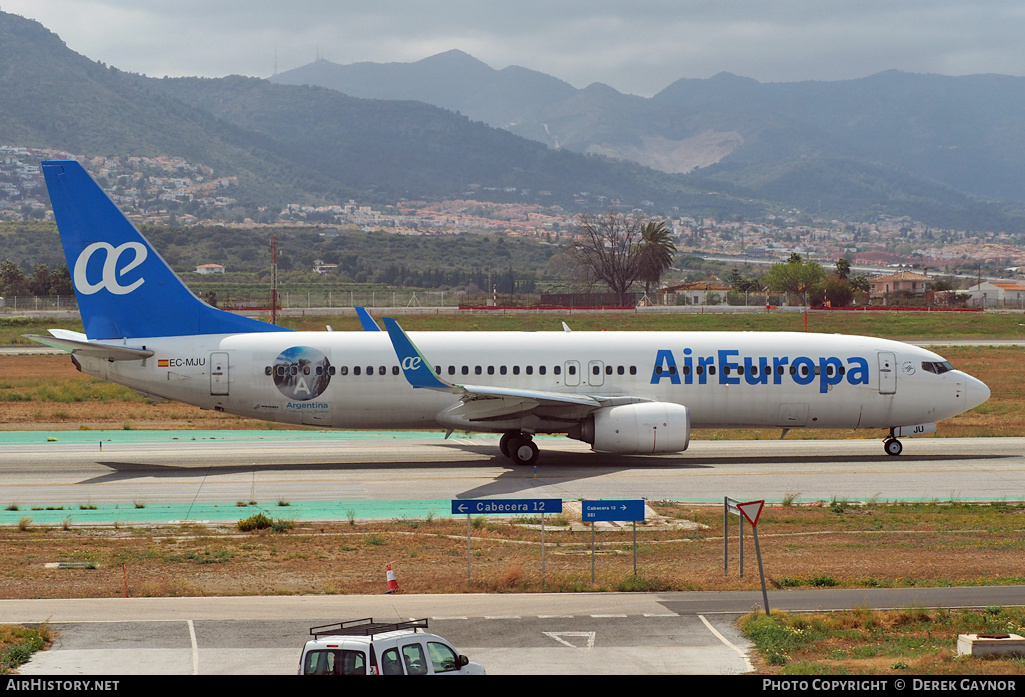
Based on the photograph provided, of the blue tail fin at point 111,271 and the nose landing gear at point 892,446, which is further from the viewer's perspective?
the nose landing gear at point 892,446

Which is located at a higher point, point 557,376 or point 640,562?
point 557,376

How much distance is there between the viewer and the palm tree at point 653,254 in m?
153

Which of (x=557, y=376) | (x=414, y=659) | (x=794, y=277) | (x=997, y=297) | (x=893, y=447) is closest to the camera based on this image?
(x=414, y=659)

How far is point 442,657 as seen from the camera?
45.1 ft

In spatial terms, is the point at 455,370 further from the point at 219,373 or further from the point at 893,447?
the point at 893,447

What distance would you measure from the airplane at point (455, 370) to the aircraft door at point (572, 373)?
1.9 inches

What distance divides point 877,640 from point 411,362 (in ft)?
65.1

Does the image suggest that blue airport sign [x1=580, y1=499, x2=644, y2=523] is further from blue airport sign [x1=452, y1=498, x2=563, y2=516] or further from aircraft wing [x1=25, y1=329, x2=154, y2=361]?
aircraft wing [x1=25, y1=329, x2=154, y2=361]

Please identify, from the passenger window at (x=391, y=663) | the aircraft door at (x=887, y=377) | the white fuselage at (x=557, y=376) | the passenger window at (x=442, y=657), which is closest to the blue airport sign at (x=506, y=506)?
the passenger window at (x=442, y=657)

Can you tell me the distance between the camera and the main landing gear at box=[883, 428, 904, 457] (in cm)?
3900

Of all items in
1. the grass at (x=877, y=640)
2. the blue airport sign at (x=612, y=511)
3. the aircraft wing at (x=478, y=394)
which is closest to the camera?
the grass at (x=877, y=640)

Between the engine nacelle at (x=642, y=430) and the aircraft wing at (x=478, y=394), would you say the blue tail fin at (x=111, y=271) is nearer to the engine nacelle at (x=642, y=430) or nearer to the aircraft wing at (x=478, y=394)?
the aircraft wing at (x=478, y=394)

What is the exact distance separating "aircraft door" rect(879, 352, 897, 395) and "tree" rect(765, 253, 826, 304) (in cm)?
11691

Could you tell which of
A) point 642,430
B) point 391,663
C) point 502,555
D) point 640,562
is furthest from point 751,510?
point 642,430
